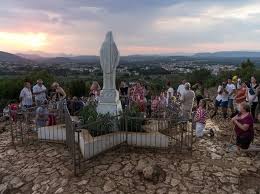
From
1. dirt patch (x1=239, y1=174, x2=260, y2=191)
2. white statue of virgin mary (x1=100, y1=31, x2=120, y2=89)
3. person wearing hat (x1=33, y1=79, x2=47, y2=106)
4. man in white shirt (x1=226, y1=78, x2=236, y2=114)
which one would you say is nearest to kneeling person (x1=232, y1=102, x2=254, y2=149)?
dirt patch (x1=239, y1=174, x2=260, y2=191)

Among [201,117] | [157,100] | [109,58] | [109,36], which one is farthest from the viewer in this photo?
[157,100]

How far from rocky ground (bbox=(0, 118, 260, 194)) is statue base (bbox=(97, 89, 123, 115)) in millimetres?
1433

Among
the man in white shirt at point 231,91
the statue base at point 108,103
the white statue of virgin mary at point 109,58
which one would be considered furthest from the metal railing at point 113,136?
the man in white shirt at point 231,91

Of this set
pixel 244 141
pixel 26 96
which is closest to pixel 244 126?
pixel 244 141

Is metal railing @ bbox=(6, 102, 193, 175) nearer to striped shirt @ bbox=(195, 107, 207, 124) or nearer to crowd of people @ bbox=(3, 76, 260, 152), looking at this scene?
striped shirt @ bbox=(195, 107, 207, 124)

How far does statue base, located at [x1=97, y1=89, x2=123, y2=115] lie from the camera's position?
28.8ft

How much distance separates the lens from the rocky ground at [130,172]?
245 inches

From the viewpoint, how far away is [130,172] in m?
6.67

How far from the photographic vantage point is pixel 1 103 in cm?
3450

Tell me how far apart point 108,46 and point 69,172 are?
361 centimetres

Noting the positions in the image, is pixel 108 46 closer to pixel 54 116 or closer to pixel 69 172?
pixel 54 116

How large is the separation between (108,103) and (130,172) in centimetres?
264

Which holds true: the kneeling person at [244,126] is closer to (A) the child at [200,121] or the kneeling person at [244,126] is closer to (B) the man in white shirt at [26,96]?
(A) the child at [200,121]

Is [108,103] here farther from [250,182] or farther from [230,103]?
[230,103]
